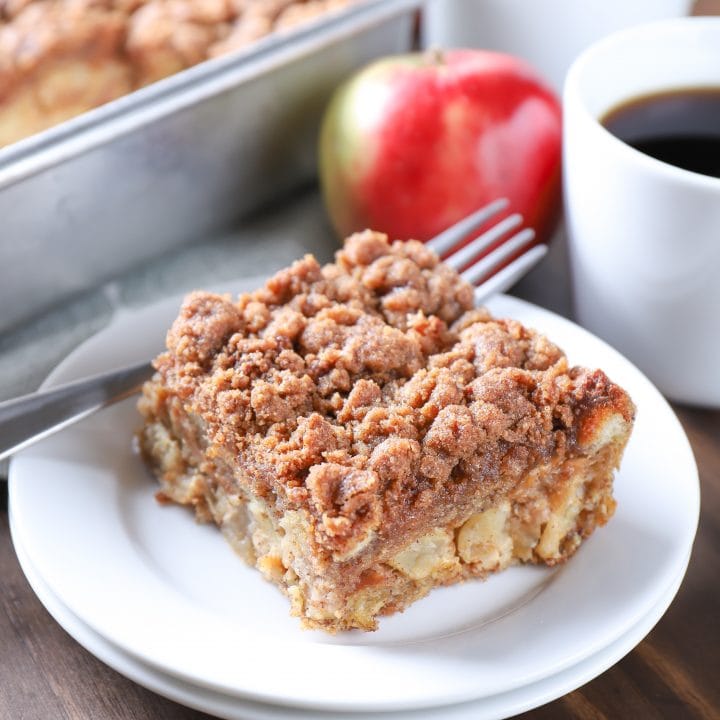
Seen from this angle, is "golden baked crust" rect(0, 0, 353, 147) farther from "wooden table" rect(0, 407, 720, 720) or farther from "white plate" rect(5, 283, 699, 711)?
"wooden table" rect(0, 407, 720, 720)

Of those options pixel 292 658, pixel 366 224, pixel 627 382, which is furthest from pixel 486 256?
pixel 292 658

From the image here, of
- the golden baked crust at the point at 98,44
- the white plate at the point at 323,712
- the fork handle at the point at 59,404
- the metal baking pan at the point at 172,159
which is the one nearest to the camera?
the white plate at the point at 323,712

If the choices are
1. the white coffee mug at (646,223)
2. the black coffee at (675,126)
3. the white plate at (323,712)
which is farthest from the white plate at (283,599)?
the black coffee at (675,126)

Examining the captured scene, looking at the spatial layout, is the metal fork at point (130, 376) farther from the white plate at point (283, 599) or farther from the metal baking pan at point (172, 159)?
the metal baking pan at point (172, 159)

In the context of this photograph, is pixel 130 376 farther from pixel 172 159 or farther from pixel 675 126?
pixel 675 126

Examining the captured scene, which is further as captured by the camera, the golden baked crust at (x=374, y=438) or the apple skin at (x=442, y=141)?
the apple skin at (x=442, y=141)

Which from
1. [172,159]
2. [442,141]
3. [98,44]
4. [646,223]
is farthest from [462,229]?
[98,44]

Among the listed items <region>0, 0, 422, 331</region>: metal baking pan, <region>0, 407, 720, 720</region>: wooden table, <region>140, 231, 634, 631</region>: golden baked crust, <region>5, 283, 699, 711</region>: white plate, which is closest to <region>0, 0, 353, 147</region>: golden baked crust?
<region>0, 0, 422, 331</region>: metal baking pan
